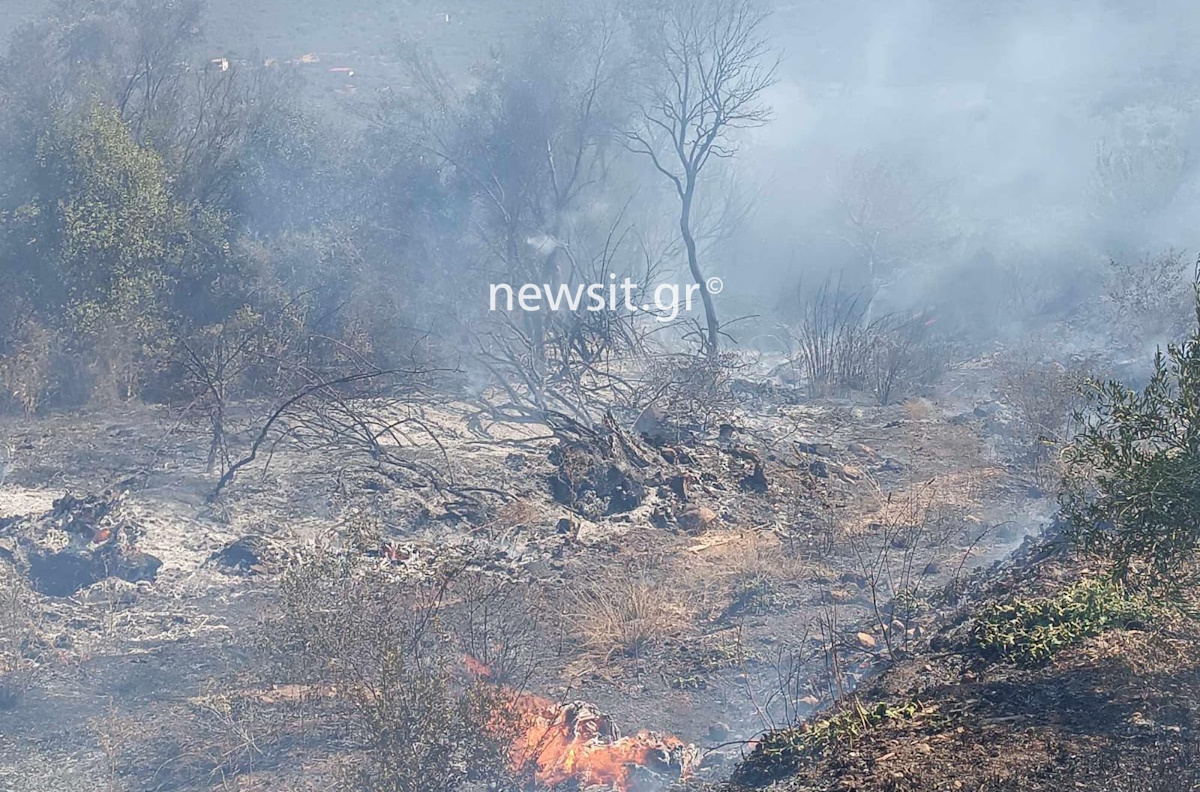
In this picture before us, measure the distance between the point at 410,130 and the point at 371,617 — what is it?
16.6 m

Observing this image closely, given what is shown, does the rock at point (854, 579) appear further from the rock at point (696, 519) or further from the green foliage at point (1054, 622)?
the green foliage at point (1054, 622)

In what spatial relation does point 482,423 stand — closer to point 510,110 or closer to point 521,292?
point 521,292

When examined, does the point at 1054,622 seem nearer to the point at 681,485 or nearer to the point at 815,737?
the point at 815,737

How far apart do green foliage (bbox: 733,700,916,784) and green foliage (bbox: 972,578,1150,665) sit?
72cm

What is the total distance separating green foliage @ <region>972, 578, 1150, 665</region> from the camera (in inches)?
206

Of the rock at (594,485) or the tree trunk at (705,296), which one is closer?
the rock at (594,485)

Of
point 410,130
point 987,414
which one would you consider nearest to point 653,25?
point 410,130

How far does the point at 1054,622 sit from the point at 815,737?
1.56m

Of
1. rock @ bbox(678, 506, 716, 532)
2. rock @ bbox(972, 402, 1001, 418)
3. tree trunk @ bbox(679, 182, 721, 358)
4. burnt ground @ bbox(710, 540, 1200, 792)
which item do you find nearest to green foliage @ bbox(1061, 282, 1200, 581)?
burnt ground @ bbox(710, 540, 1200, 792)

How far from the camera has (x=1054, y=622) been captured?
5445 millimetres

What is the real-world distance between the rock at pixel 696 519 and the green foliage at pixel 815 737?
5.45 meters

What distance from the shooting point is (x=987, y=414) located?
50.1 ft

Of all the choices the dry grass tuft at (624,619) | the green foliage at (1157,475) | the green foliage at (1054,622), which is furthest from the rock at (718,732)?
the green foliage at (1157,475)

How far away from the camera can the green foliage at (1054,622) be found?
5223 millimetres
